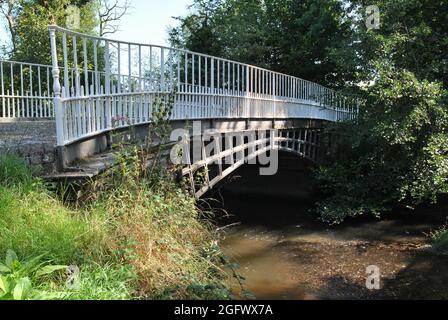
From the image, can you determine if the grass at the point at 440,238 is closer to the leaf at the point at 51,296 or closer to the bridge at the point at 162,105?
the bridge at the point at 162,105

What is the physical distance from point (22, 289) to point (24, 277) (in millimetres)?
272

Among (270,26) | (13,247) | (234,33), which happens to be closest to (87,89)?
(13,247)

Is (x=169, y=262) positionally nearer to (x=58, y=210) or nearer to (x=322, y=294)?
(x=58, y=210)

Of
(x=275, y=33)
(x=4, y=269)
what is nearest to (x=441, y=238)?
(x=4, y=269)

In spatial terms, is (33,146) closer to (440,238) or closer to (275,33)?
(440,238)

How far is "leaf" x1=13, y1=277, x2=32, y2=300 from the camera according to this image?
10.4 feet

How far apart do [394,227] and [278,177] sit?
24.8 ft

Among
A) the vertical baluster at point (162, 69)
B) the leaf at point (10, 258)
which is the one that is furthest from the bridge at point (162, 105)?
the leaf at point (10, 258)

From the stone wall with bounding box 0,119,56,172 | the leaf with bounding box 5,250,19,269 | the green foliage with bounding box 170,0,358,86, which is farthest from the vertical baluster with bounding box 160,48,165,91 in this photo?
the green foliage with bounding box 170,0,358,86

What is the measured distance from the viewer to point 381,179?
1364 cm

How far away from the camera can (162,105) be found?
6.29m

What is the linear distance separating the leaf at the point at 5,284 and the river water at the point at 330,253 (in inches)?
121

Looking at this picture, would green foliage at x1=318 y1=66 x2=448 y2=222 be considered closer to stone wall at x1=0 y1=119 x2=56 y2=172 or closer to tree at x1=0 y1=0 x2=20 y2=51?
stone wall at x1=0 y1=119 x2=56 y2=172

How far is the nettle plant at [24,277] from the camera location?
10.6ft
